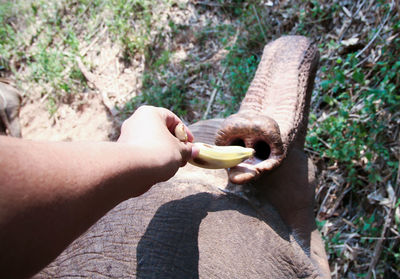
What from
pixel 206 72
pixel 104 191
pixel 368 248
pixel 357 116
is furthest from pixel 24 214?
→ pixel 206 72

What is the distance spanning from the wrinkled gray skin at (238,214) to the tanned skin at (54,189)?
36cm

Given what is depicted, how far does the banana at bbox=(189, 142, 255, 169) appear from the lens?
1.04 m

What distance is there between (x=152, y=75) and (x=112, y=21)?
0.94 metres

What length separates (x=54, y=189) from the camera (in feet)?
1.80

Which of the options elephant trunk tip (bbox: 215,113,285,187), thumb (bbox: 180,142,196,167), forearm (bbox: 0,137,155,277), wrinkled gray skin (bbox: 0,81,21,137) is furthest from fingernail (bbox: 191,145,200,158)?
wrinkled gray skin (bbox: 0,81,21,137)

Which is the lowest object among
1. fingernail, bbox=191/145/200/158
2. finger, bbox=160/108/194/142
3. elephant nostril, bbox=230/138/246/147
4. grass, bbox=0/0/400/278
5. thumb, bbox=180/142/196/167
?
grass, bbox=0/0/400/278

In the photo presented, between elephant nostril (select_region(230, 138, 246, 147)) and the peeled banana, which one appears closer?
the peeled banana

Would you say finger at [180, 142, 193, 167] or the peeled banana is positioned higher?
finger at [180, 142, 193, 167]

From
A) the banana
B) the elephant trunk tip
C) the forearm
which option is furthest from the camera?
the elephant trunk tip

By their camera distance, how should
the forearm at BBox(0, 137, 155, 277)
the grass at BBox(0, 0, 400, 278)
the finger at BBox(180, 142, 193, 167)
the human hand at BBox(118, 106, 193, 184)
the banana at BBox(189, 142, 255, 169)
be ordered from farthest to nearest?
the grass at BBox(0, 0, 400, 278) → the banana at BBox(189, 142, 255, 169) → the finger at BBox(180, 142, 193, 167) → the human hand at BBox(118, 106, 193, 184) → the forearm at BBox(0, 137, 155, 277)

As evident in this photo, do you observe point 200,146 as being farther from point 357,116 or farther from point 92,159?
point 357,116

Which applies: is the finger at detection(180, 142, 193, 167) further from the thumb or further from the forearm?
the forearm

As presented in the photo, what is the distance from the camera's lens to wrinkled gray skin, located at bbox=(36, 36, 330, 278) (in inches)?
39.8

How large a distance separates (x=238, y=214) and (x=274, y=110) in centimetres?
44
